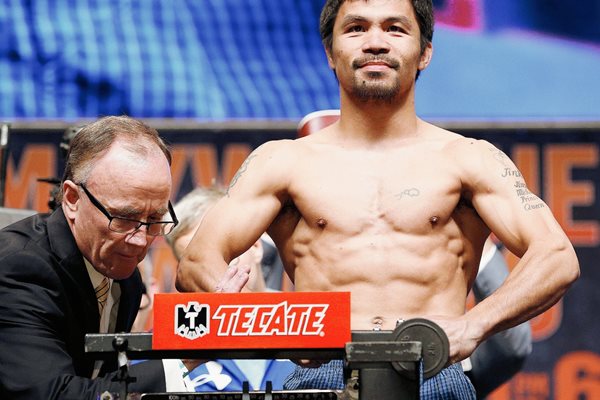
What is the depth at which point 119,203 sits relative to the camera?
2600mm

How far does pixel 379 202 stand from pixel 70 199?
0.95 m

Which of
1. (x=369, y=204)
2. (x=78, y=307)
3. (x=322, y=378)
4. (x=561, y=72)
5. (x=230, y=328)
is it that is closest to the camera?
(x=230, y=328)

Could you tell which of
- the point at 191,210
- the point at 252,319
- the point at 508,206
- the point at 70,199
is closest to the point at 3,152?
the point at 191,210

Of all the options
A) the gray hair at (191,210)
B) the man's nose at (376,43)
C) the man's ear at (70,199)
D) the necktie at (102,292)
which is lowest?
the necktie at (102,292)

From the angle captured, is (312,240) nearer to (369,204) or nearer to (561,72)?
(369,204)

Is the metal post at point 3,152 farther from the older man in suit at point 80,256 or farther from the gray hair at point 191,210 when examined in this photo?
the older man in suit at point 80,256

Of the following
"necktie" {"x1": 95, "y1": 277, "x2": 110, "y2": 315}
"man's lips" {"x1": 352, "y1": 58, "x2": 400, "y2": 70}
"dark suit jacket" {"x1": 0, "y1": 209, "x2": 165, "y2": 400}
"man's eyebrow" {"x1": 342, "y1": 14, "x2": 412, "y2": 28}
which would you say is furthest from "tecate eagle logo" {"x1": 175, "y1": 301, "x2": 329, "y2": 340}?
"man's eyebrow" {"x1": 342, "y1": 14, "x2": 412, "y2": 28}

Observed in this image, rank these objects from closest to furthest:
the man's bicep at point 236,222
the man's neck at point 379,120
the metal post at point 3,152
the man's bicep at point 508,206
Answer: the man's bicep at point 508,206 < the man's bicep at point 236,222 < the man's neck at point 379,120 < the metal post at point 3,152

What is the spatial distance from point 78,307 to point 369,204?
99cm

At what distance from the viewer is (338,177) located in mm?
3307

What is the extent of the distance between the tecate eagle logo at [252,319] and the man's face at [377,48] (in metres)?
1.30

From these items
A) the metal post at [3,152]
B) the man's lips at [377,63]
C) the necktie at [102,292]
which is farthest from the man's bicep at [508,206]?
the metal post at [3,152]

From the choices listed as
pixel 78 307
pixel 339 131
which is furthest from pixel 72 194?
pixel 339 131

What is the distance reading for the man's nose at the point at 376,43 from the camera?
10.6 feet
